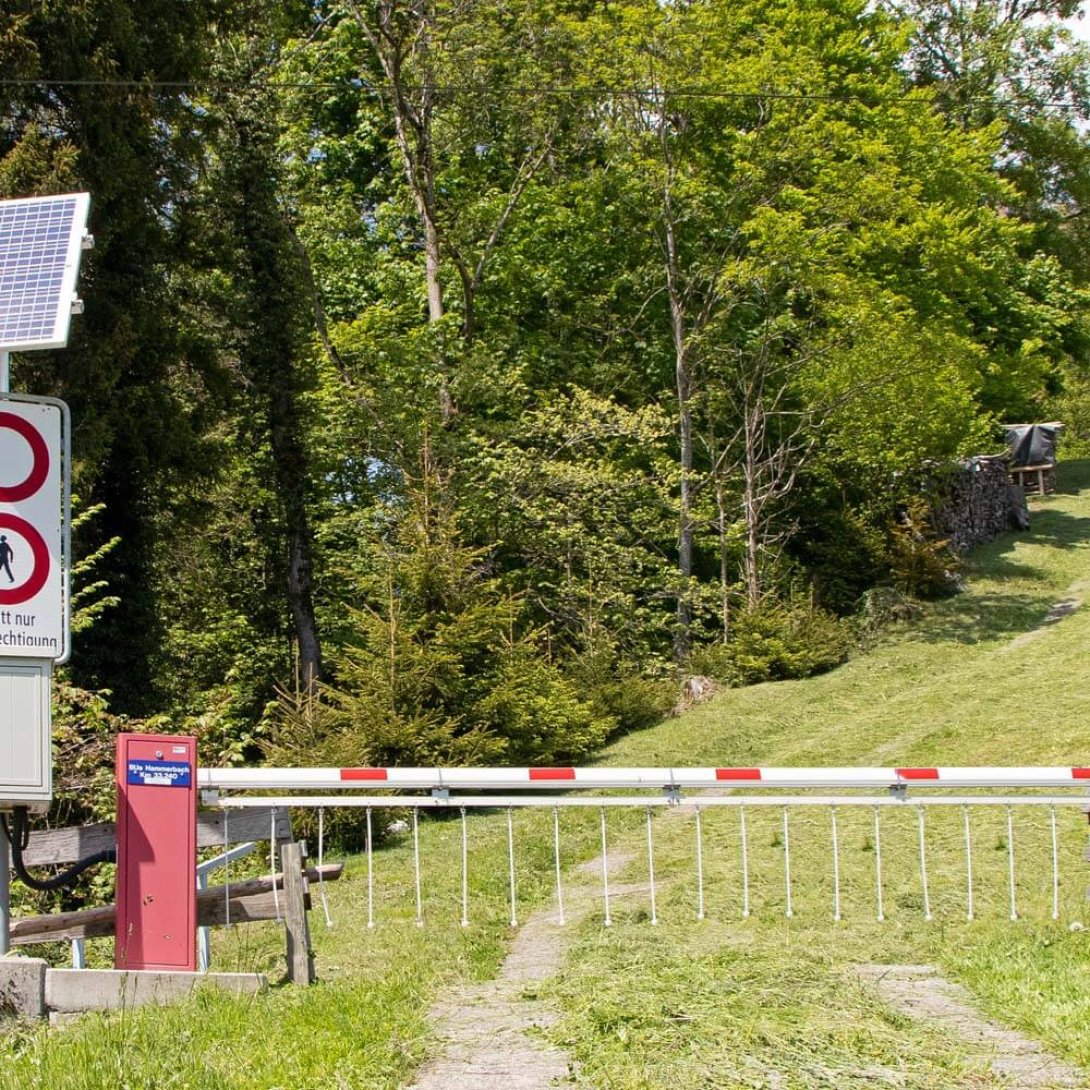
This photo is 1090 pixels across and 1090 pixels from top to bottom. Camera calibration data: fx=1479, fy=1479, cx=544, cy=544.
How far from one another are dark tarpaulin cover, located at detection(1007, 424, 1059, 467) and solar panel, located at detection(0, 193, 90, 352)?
36.0m

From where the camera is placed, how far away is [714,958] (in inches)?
288

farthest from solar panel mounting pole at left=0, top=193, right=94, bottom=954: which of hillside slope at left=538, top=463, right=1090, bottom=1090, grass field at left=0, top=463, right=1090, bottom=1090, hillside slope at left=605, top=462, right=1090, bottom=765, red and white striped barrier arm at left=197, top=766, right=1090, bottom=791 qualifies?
hillside slope at left=605, top=462, right=1090, bottom=765

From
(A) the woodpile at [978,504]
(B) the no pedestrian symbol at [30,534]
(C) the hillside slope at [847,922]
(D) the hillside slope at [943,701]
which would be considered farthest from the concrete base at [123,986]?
(A) the woodpile at [978,504]

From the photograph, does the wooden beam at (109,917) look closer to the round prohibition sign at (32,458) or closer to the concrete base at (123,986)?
the concrete base at (123,986)

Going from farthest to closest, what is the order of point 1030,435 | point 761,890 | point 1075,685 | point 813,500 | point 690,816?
point 1030,435, point 813,500, point 1075,685, point 690,816, point 761,890

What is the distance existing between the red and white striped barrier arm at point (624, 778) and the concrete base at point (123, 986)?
1.93 m

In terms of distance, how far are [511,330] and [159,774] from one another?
24382mm

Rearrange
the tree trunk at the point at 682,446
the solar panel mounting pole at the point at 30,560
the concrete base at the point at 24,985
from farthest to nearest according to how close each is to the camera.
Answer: the tree trunk at the point at 682,446, the solar panel mounting pole at the point at 30,560, the concrete base at the point at 24,985

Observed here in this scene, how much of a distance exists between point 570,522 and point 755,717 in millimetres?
6457

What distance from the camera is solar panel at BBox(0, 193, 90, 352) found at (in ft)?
22.0

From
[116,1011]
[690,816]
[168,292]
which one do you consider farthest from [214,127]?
[116,1011]

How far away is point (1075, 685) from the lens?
18.4 meters

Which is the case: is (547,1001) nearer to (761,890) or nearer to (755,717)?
(761,890)

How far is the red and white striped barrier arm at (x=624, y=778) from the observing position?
27.7ft
